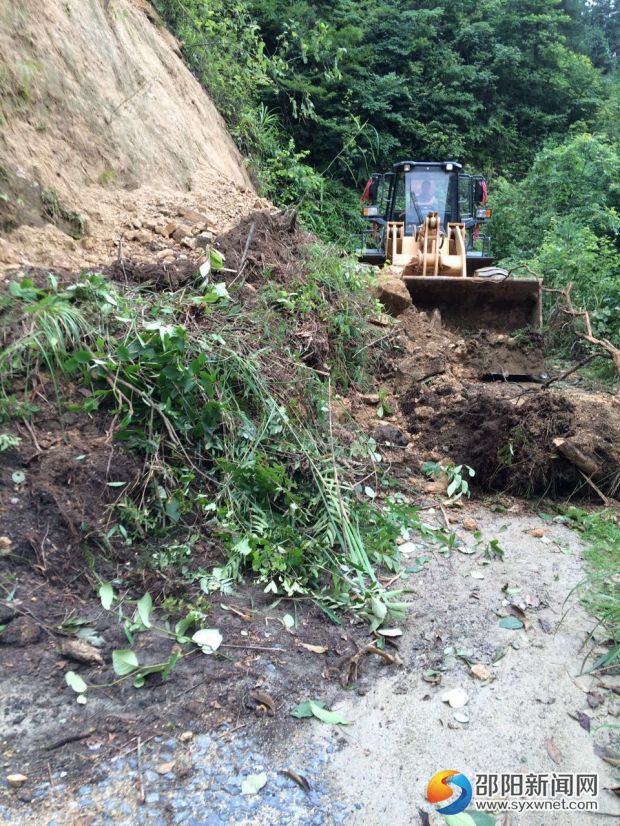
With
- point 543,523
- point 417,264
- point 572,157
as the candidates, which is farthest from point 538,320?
point 572,157

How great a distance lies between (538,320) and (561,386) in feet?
3.29

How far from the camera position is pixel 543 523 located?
4547 millimetres

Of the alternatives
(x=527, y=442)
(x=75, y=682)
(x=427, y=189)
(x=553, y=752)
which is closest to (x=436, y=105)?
(x=427, y=189)

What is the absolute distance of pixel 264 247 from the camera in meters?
5.56

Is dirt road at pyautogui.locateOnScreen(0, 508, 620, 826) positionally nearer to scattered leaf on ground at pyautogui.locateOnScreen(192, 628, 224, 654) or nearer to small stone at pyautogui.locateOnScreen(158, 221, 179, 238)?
scattered leaf on ground at pyautogui.locateOnScreen(192, 628, 224, 654)

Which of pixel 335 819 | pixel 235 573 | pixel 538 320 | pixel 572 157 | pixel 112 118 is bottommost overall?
pixel 335 819

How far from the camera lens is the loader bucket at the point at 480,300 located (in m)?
7.30

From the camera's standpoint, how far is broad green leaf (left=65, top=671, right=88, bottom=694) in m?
2.59

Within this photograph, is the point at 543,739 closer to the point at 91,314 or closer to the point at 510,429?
the point at 510,429

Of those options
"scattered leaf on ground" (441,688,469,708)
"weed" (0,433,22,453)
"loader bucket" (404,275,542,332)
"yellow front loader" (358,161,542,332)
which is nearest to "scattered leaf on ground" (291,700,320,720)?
"scattered leaf on ground" (441,688,469,708)

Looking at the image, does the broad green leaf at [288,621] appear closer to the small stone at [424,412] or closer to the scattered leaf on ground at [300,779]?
the scattered leaf on ground at [300,779]

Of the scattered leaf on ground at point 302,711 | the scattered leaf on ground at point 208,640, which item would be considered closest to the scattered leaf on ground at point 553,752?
the scattered leaf on ground at point 302,711

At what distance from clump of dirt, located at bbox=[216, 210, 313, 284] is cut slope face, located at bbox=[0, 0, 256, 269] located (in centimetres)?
40

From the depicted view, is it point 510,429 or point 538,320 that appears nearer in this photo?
point 510,429
